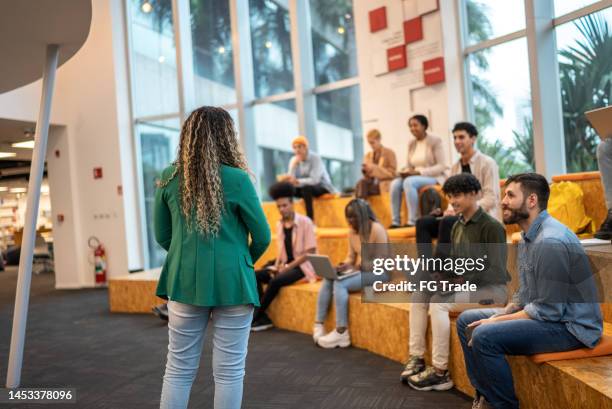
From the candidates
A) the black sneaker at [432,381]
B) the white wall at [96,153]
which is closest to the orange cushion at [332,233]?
the black sneaker at [432,381]

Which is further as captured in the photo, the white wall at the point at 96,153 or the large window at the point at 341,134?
the white wall at the point at 96,153

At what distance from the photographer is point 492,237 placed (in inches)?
127

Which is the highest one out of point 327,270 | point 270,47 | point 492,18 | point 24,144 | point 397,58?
point 270,47

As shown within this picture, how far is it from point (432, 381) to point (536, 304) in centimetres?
101

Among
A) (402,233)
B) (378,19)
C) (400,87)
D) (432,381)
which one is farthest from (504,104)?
(432,381)

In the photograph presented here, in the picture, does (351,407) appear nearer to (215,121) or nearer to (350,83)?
(215,121)

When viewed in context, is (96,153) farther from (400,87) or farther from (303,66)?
(400,87)

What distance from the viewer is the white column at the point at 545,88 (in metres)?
5.68

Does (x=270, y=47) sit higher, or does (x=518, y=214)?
(x=270, y=47)

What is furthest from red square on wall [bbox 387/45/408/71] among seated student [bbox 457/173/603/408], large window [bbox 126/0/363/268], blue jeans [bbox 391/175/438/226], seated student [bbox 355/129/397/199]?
seated student [bbox 457/173/603/408]

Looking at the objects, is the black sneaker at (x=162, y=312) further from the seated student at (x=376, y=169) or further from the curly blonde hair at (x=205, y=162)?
the curly blonde hair at (x=205, y=162)

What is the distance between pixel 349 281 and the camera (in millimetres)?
4504

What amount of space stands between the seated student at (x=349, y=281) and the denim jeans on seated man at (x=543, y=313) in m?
1.84

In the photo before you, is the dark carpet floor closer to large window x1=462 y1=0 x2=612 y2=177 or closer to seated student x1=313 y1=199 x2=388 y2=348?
seated student x1=313 y1=199 x2=388 y2=348
